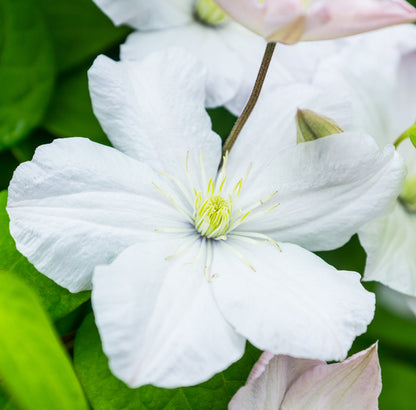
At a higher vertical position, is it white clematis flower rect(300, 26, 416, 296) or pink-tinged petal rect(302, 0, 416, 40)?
pink-tinged petal rect(302, 0, 416, 40)

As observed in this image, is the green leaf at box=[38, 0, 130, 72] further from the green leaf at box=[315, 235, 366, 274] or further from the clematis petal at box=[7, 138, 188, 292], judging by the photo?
the green leaf at box=[315, 235, 366, 274]

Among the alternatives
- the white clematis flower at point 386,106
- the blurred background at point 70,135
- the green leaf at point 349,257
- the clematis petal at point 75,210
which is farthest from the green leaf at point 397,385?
the clematis petal at point 75,210

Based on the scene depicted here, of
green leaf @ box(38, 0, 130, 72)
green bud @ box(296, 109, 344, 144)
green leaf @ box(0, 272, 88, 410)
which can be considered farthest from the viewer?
green leaf @ box(38, 0, 130, 72)

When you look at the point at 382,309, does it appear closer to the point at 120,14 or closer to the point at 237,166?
the point at 237,166

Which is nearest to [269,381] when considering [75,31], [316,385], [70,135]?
[316,385]

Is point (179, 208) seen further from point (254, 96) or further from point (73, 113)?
point (73, 113)

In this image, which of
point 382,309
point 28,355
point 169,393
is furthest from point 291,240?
point 382,309

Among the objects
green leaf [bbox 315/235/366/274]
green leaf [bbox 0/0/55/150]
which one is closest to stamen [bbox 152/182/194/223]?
green leaf [bbox 0/0/55/150]
